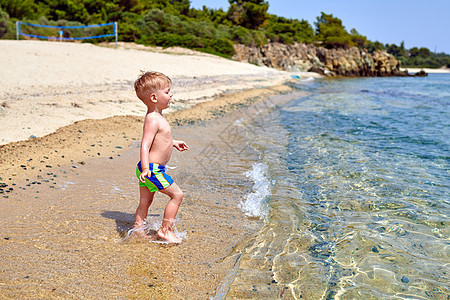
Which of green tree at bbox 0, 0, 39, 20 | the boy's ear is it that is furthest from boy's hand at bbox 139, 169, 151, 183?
green tree at bbox 0, 0, 39, 20

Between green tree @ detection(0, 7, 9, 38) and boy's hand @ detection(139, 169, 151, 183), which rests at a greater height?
green tree @ detection(0, 7, 9, 38)

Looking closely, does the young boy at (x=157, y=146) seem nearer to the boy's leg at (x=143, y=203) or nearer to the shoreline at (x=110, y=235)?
the boy's leg at (x=143, y=203)

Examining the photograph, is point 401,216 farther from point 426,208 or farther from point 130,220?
point 130,220

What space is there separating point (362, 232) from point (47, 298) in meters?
2.88

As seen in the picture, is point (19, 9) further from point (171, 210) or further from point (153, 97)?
point (171, 210)

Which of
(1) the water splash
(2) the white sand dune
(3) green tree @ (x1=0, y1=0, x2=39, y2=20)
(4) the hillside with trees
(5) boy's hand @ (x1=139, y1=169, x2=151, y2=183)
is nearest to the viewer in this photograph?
(5) boy's hand @ (x1=139, y1=169, x2=151, y2=183)

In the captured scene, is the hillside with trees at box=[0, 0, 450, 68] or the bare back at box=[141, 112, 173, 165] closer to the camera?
the bare back at box=[141, 112, 173, 165]

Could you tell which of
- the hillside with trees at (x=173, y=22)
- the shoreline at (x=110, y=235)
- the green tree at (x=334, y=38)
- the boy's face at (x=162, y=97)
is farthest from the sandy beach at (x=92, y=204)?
the green tree at (x=334, y=38)

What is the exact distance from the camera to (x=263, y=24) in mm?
59531

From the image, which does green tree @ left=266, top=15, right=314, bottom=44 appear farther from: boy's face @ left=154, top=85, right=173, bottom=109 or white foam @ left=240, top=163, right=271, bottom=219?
boy's face @ left=154, top=85, right=173, bottom=109

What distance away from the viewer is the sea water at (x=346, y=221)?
270 centimetres

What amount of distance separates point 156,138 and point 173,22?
36.0m

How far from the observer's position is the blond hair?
118 inches

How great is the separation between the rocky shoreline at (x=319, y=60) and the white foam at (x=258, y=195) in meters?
31.4
